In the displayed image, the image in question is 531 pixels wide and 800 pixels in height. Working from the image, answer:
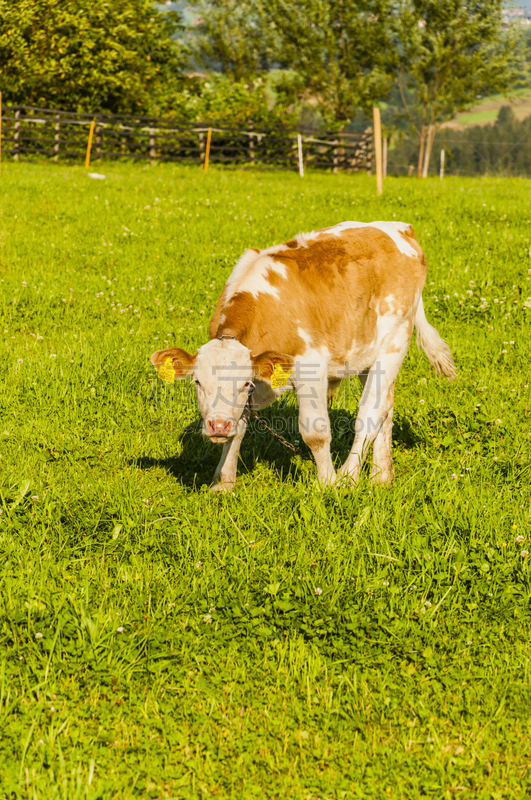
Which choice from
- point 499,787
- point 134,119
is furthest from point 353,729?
point 134,119

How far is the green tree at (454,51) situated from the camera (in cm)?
4488

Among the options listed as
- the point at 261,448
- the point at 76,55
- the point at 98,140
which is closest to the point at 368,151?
the point at 98,140

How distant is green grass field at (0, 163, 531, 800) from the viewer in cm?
323

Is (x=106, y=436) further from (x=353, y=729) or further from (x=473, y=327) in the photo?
(x=473, y=327)

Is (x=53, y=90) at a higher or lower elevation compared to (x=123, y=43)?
lower

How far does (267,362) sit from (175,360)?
0.67m

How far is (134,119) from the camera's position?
32.0 meters

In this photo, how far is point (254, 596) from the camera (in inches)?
164

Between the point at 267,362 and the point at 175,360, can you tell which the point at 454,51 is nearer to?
the point at 267,362

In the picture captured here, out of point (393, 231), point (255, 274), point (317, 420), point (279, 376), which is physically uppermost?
point (393, 231)

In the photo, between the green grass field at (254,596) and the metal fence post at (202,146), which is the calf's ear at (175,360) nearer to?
the green grass field at (254,596)

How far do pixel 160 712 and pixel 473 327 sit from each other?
729cm

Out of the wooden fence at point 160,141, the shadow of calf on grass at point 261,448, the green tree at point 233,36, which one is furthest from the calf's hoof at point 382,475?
the green tree at point 233,36

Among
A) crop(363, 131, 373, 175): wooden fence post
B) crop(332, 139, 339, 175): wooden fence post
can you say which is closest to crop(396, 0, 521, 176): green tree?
crop(363, 131, 373, 175): wooden fence post
